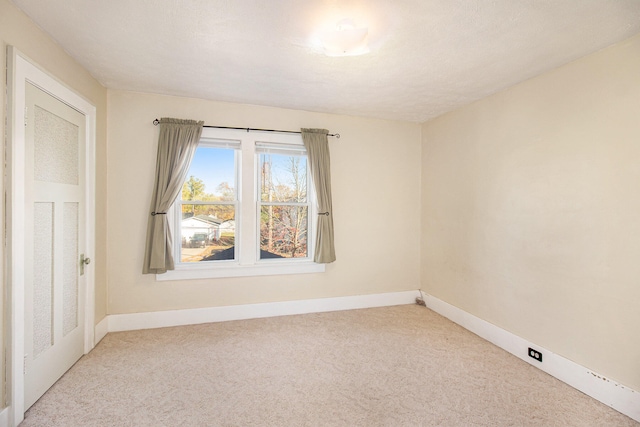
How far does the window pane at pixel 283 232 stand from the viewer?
3807 mm

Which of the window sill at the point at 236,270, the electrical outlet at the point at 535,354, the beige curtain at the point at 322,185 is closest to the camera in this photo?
the electrical outlet at the point at 535,354

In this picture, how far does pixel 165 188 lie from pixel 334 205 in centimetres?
206

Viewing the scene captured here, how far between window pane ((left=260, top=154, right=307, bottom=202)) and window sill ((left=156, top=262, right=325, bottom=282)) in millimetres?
867

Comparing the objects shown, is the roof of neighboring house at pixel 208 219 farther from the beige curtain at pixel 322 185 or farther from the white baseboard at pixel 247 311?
the beige curtain at pixel 322 185

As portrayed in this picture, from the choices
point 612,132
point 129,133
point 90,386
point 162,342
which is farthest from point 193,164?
point 612,132

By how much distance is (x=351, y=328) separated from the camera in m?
3.37

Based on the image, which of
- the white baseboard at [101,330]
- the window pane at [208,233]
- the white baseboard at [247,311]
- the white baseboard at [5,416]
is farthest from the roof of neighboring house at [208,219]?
the white baseboard at [5,416]

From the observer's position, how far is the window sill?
3404mm

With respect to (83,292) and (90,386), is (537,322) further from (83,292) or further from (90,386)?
(83,292)

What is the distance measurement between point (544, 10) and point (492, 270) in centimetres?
233

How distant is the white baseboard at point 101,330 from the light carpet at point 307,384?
0.10m

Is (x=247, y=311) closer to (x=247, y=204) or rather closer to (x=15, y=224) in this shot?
(x=247, y=204)

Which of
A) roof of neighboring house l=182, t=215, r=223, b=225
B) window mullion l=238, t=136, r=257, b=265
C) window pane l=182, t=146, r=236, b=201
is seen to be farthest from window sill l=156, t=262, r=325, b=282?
window pane l=182, t=146, r=236, b=201

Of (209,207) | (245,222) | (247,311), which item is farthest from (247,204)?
(247,311)
